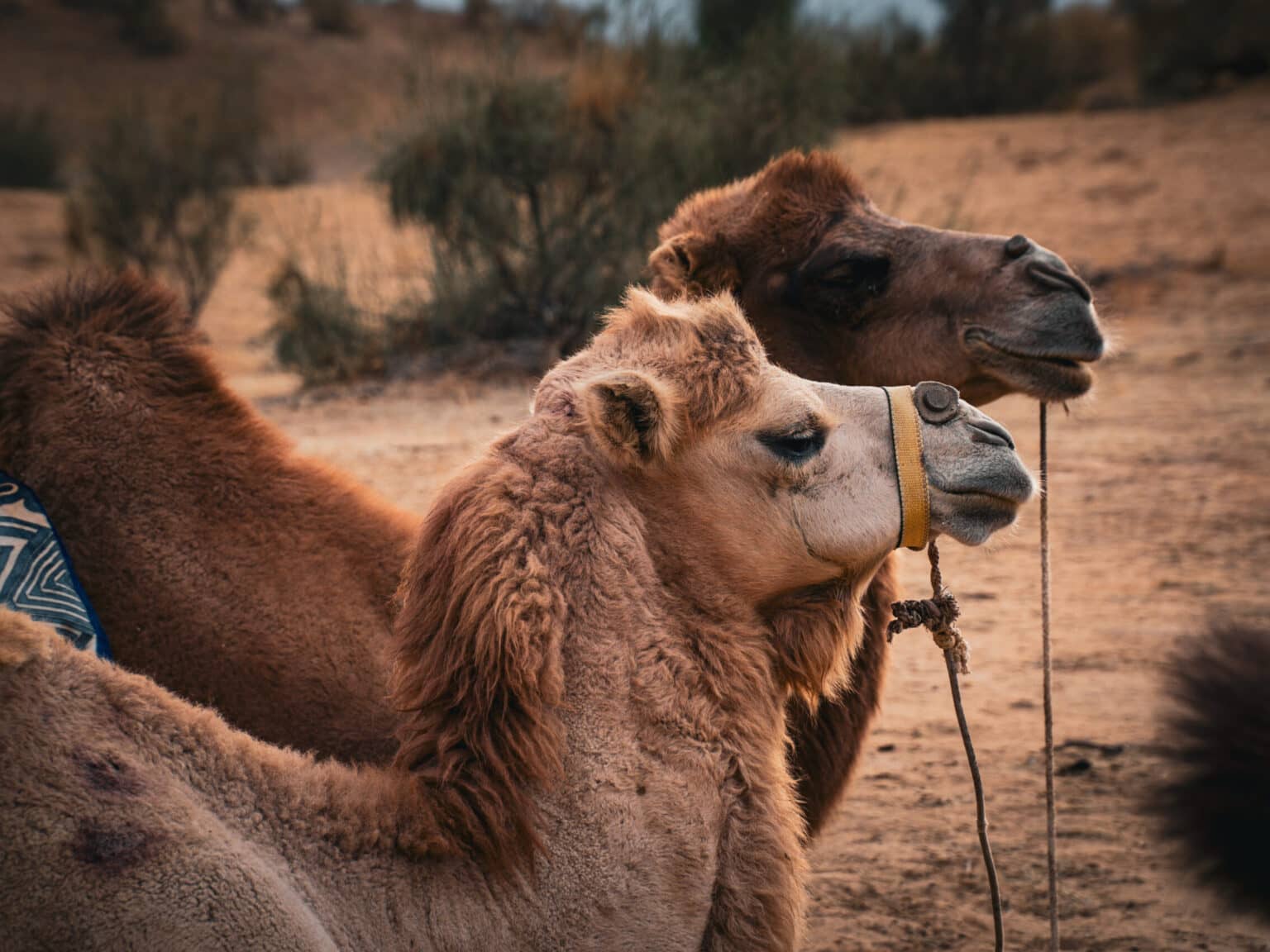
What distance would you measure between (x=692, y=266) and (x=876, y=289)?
573mm

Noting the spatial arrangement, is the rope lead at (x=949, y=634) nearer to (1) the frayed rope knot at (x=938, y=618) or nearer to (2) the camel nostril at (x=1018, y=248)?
(1) the frayed rope knot at (x=938, y=618)

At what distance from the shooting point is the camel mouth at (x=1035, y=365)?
360 cm

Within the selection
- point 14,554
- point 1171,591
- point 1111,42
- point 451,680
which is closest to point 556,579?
point 451,680

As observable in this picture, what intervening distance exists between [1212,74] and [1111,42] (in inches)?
196

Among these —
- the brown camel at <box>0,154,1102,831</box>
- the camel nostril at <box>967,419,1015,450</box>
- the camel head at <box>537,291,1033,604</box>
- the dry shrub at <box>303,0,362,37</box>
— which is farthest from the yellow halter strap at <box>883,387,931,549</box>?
the dry shrub at <box>303,0,362,37</box>

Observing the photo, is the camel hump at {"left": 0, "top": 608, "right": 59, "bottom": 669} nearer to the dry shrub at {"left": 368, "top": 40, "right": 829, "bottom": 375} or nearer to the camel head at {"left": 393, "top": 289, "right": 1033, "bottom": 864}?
the camel head at {"left": 393, "top": 289, "right": 1033, "bottom": 864}

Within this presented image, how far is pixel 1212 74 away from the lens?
23.5 metres

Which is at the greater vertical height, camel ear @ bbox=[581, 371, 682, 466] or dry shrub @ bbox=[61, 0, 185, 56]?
dry shrub @ bbox=[61, 0, 185, 56]

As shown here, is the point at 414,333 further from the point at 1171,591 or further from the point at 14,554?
the point at 14,554

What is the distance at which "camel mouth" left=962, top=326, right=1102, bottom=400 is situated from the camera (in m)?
3.60

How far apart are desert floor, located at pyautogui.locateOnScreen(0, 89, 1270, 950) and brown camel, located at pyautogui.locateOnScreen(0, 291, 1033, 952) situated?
100 centimetres

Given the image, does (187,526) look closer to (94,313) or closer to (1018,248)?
(94,313)

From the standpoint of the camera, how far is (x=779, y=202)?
3.96m

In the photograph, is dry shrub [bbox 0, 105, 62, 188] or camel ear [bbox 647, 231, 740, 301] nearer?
camel ear [bbox 647, 231, 740, 301]
